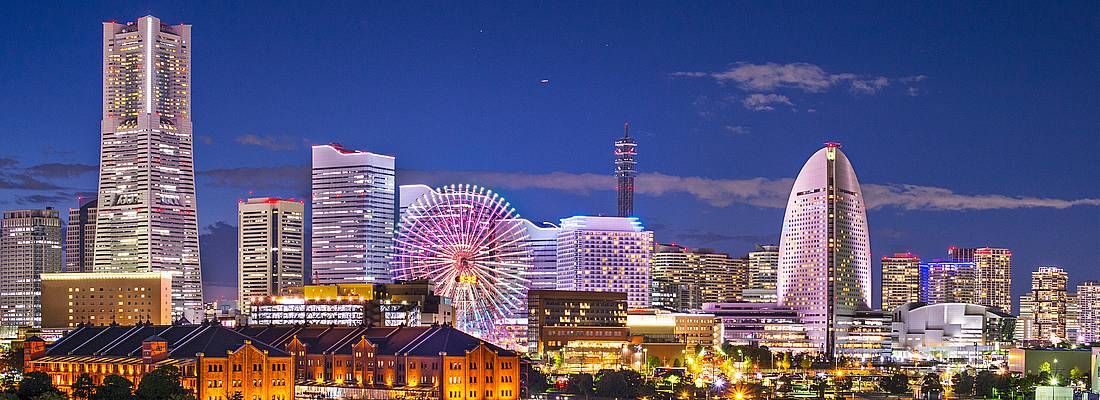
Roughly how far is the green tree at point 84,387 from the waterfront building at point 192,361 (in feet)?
6.17

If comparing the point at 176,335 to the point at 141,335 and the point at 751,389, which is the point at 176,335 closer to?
the point at 141,335

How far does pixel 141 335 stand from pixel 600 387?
44069 millimetres

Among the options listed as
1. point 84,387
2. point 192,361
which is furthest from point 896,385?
point 84,387

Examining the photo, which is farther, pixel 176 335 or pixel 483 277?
pixel 483 277

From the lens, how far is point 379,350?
509ft

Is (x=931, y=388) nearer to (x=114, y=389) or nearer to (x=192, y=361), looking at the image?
(x=192, y=361)

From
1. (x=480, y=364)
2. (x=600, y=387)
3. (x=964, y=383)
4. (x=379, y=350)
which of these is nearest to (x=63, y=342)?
(x=379, y=350)

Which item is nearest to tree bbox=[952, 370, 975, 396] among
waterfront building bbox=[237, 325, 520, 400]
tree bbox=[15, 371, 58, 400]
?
waterfront building bbox=[237, 325, 520, 400]

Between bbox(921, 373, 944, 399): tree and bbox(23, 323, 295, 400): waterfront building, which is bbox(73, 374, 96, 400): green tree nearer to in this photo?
bbox(23, 323, 295, 400): waterfront building

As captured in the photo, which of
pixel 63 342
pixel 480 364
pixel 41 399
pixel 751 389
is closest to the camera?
pixel 41 399

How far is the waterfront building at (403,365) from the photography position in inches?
5728

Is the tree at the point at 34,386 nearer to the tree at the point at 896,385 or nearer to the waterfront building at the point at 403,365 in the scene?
the waterfront building at the point at 403,365

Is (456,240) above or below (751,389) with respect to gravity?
above

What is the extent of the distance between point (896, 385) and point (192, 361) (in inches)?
3118
